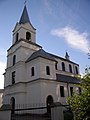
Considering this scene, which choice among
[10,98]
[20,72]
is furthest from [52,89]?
[10,98]

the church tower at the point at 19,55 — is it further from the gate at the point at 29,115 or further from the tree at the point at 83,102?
the tree at the point at 83,102

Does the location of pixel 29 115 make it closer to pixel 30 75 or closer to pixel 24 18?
pixel 30 75

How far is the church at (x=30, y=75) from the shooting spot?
19.3 meters

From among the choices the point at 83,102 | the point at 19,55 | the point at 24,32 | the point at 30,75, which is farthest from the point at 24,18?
the point at 83,102

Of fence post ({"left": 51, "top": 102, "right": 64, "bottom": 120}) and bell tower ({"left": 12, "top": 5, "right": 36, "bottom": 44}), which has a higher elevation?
bell tower ({"left": 12, "top": 5, "right": 36, "bottom": 44})

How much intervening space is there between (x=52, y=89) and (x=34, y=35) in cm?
1209

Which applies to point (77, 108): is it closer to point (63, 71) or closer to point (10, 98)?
point (10, 98)

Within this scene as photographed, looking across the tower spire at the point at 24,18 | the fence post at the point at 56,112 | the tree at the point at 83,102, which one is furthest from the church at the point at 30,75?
the tree at the point at 83,102

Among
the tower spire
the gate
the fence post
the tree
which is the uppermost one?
the tower spire

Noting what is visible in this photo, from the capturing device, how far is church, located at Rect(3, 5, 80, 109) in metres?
19.3

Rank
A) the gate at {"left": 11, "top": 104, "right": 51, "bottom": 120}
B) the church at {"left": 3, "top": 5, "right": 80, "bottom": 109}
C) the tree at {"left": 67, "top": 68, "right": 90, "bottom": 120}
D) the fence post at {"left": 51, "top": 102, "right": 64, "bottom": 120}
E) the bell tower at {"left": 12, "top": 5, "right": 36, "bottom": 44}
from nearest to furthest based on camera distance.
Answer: the tree at {"left": 67, "top": 68, "right": 90, "bottom": 120} < the fence post at {"left": 51, "top": 102, "right": 64, "bottom": 120} < the gate at {"left": 11, "top": 104, "right": 51, "bottom": 120} < the church at {"left": 3, "top": 5, "right": 80, "bottom": 109} < the bell tower at {"left": 12, "top": 5, "right": 36, "bottom": 44}

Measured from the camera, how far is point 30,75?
68.4ft

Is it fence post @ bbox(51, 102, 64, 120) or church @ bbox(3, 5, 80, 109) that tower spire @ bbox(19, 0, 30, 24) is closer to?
church @ bbox(3, 5, 80, 109)

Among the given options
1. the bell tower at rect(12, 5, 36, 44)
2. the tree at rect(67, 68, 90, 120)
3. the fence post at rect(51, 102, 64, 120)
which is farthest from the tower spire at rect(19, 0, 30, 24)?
the tree at rect(67, 68, 90, 120)
